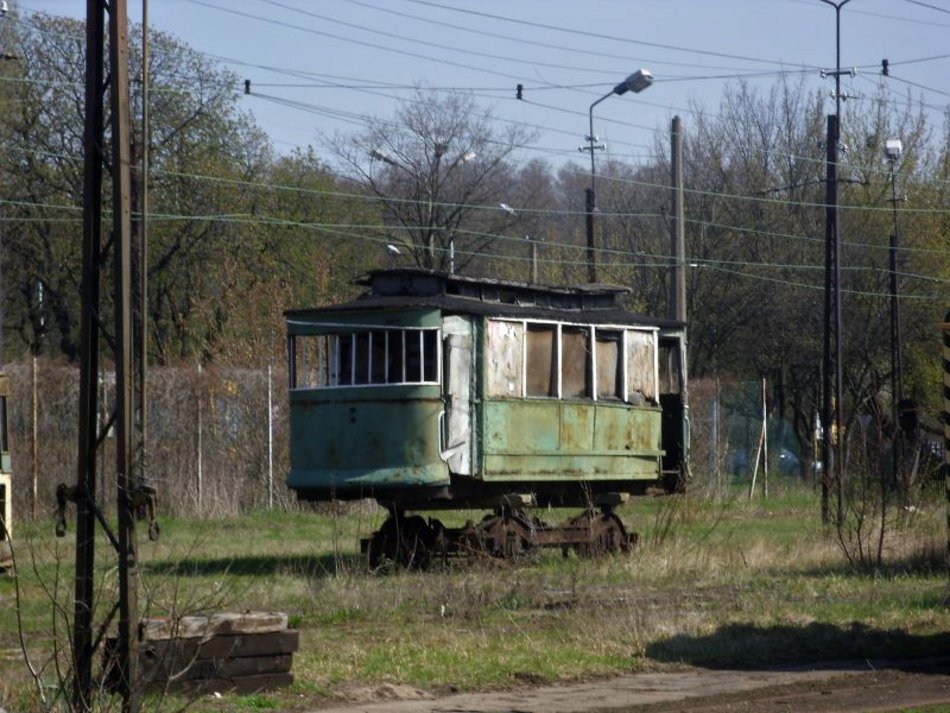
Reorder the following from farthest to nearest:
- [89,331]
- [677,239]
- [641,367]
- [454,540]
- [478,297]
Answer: [677,239] → [641,367] → [478,297] → [454,540] → [89,331]

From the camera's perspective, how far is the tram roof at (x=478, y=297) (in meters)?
19.7

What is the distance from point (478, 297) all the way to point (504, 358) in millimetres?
942

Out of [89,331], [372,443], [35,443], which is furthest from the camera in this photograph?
[35,443]

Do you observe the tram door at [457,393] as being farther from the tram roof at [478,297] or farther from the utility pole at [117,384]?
the utility pole at [117,384]

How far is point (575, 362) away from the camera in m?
21.2

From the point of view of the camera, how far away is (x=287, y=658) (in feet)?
37.0

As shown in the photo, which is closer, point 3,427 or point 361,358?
point 361,358

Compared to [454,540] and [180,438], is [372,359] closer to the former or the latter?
[454,540]

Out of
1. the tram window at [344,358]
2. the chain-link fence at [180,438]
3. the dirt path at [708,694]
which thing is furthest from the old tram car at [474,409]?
the chain-link fence at [180,438]

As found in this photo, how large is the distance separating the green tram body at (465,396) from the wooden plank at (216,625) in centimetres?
788

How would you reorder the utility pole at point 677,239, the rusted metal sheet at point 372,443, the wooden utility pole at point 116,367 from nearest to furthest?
the wooden utility pole at point 116,367, the rusted metal sheet at point 372,443, the utility pole at point 677,239

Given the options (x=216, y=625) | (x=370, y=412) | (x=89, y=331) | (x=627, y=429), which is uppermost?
(x=89, y=331)

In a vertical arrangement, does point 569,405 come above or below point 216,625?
above

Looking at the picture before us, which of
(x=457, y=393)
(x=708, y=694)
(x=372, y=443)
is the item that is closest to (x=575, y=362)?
(x=457, y=393)
